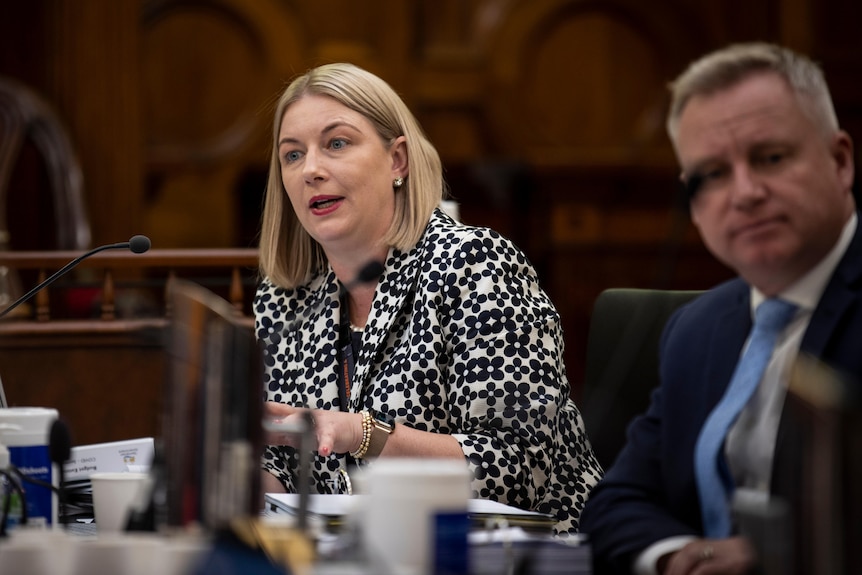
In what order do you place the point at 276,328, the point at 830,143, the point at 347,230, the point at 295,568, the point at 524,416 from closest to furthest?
the point at 295,568, the point at 830,143, the point at 524,416, the point at 347,230, the point at 276,328

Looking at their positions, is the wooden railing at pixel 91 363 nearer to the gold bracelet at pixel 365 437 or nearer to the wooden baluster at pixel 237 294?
the wooden baluster at pixel 237 294

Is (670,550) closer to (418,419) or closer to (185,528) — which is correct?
(185,528)

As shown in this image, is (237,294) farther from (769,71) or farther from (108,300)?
(769,71)

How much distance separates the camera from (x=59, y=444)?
154 cm

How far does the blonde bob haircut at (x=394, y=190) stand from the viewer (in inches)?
98.7

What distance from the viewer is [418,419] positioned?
230 cm

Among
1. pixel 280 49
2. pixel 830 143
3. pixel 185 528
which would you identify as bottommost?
pixel 185 528

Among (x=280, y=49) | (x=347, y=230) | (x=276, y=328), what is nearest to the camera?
(x=347, y=230)

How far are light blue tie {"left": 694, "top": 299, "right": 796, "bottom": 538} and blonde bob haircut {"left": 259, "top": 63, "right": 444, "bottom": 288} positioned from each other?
1.15 metres

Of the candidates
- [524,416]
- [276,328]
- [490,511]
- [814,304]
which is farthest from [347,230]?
[814,304]

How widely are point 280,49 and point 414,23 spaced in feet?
2.18

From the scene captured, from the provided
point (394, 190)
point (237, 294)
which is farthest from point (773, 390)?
point (237, 294)

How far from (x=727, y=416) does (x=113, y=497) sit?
81 cm

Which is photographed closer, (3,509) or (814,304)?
(814,304)
